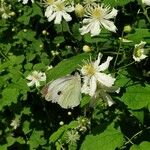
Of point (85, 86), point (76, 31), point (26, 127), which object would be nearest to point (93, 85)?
point (85, 86)

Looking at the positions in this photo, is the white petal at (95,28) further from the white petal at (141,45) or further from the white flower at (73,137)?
the white flower at (73,137)

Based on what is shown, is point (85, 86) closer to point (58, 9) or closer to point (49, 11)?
point (58, 9)

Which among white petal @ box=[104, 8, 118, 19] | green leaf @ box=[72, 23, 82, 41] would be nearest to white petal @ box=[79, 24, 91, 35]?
white petal @ box=[104, 8, 118, 19]

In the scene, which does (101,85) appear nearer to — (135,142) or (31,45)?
(135,142)

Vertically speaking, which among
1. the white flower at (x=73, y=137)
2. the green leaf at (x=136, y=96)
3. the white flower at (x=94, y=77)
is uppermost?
the white flower at (x=94, y=77)

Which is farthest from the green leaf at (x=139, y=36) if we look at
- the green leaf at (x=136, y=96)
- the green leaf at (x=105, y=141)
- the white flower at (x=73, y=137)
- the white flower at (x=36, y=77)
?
the white flower at (x=36, y=77)

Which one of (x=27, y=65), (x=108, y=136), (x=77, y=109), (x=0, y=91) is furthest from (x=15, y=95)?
(x=108, y=136)

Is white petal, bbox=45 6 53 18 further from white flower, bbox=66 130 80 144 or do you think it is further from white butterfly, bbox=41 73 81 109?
white butterfly, bbox=41 73 81 109
